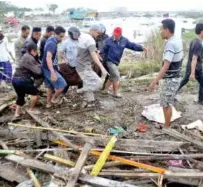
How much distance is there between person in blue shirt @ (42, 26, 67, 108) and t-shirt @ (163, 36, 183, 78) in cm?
215

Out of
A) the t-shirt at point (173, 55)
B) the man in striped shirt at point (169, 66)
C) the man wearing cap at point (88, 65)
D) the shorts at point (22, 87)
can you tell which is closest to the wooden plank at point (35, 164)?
the shorts at point (22, 87)

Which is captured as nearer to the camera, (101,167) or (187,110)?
(101,167)

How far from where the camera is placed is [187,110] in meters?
7.21

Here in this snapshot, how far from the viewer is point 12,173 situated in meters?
4.79

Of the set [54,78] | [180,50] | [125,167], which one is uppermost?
[180,50]

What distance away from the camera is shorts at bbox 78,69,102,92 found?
7219 mm

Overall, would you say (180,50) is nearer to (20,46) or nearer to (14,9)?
(20,46)

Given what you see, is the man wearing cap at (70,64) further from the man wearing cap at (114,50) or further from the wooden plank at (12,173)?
the wooden plank at (12,173)

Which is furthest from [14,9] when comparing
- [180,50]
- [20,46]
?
[180,50]

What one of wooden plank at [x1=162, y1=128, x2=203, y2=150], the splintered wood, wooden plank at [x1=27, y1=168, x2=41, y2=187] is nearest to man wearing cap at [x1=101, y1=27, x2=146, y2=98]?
the splintered wood

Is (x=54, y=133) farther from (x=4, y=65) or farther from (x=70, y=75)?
(x=4, y=65)

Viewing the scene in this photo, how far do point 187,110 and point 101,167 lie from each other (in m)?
3.19

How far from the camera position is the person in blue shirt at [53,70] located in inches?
265

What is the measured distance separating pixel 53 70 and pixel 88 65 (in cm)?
80
